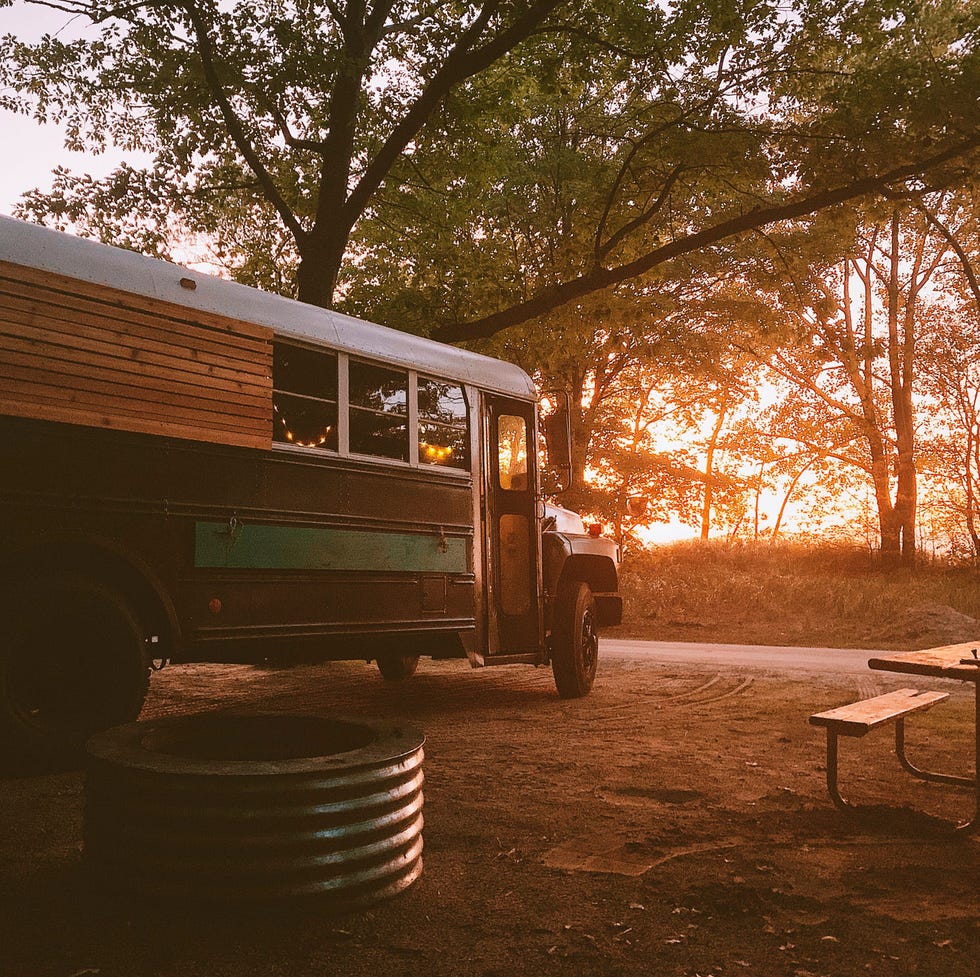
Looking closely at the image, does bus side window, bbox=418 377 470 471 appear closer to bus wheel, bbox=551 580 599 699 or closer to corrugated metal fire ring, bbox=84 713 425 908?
bus wheel, bbox=551 580 599 699

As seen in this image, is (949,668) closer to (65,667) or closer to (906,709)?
(906,709)

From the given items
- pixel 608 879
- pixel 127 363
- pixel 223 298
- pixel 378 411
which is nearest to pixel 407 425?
pixel 378 411

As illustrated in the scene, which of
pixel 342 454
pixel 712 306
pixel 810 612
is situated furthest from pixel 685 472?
pixel 342 454

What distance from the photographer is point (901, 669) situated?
4629mm

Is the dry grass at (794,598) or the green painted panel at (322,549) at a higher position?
the green painted panel at (322,549)

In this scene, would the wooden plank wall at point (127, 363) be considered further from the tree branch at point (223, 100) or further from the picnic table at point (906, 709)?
the tree branch at point (223, 100)

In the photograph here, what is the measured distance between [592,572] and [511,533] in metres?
1.28

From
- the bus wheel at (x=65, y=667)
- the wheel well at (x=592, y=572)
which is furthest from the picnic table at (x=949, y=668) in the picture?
the wheel well at (x=592, y=572)

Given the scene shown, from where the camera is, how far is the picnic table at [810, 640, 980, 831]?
4.30m

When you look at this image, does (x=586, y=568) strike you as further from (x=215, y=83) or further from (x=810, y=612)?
(x=810, y=612)

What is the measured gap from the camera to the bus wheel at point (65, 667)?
4.98m

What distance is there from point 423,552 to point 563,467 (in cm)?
171

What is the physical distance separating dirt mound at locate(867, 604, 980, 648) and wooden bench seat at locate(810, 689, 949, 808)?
1034cm

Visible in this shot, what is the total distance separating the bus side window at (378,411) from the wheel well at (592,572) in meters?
2.32
